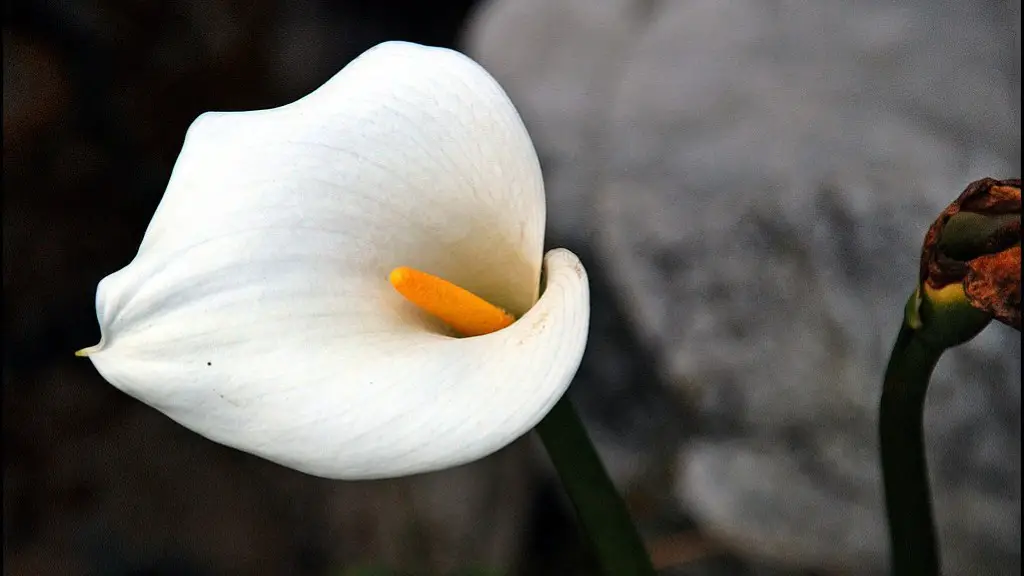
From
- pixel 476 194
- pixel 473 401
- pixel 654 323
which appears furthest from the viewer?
pixel 654 323

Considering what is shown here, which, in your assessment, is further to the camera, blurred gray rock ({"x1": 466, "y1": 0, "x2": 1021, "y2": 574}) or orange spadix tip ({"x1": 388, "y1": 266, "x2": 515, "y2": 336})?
blurred gray rock ({"x1": 466, "y1": 0, "x2": 1021, "y2": 574})

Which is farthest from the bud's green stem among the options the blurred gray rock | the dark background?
the dark background

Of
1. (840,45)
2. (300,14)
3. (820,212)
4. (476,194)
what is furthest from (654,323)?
(300,14)

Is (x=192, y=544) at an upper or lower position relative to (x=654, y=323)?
lower

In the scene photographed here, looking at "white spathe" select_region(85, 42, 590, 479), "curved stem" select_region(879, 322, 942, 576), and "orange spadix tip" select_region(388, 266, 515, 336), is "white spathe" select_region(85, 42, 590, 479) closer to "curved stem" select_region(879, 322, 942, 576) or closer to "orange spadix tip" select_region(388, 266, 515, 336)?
"orange spadix tip" select_region(388, 266, 515, 336)

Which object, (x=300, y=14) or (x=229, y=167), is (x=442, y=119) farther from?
(x=300, y=14)

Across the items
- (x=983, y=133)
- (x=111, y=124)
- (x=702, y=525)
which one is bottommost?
(x=702, y=525)

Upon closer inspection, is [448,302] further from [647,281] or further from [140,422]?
[140,422]
